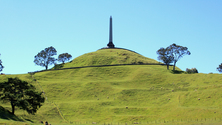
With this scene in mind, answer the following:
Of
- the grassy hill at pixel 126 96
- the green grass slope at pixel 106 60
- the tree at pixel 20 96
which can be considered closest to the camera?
the tree at pixel 20 96

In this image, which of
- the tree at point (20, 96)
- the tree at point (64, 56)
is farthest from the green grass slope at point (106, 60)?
the tree at point (20, 96)

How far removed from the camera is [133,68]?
13288cm

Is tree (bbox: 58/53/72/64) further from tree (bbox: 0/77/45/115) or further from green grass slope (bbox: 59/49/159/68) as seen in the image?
tree (bbox: 0/77/45/115)

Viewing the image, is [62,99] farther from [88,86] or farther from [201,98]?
[201,98]

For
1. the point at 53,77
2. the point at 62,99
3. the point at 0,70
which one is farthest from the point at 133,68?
the point at 0,70

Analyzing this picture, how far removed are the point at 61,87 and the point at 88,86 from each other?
33.0 ft

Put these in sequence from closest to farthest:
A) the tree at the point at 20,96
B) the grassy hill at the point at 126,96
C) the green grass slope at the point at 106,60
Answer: the tree at the point at 20,96, the grassy hill at the point at 126,96, the green grass slope at the point at 106,60

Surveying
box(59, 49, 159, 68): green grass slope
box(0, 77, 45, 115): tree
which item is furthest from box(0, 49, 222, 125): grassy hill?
box(59, 49, 159, 68): green grass slope

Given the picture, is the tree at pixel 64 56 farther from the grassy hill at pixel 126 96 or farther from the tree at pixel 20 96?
the tree at pixel 20 96

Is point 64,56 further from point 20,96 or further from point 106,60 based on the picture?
point 20,96

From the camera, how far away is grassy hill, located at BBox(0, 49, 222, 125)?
2849 inches

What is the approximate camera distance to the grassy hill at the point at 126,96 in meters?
72.4

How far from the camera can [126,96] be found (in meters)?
93.4

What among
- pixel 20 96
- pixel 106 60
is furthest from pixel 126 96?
pixel 106 60
